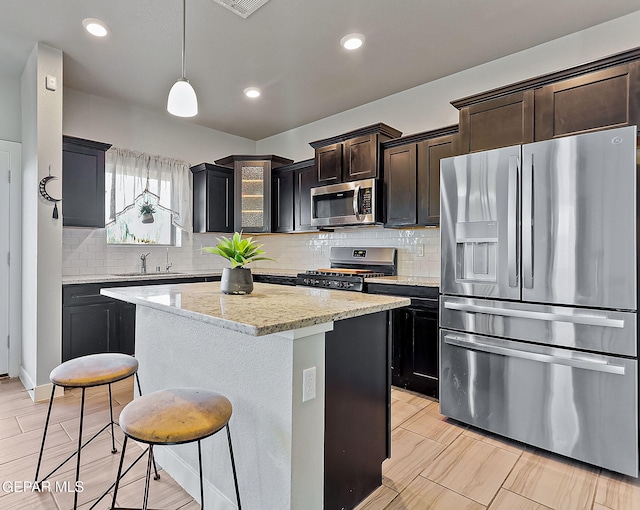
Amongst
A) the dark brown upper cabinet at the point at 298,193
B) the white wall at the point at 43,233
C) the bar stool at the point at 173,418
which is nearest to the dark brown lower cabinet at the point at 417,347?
the dark brown upper cabinet at the point at 298,193

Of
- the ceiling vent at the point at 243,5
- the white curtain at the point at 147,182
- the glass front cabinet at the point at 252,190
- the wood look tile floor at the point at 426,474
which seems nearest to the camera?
the wood look tile floor at the point at 426,474

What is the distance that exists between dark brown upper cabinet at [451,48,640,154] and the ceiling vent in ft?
5.04

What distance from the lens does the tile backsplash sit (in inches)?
151

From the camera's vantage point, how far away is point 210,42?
9.87 ft

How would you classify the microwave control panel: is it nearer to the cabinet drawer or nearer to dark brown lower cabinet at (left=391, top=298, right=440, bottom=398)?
dark brown lower cabinet at (left=391, top=298, right=440, bottom=398)

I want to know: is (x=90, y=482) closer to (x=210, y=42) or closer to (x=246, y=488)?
(x=246, y=488)

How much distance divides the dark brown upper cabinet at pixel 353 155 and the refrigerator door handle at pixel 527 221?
1.62 meters

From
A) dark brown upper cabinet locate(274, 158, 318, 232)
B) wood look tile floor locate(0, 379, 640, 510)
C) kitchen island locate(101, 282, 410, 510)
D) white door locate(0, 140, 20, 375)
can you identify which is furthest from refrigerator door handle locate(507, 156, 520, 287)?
white door locate(0, 140, 20, 375)

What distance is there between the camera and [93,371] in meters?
1.81

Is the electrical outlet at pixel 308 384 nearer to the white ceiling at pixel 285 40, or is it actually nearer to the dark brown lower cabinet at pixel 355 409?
the dark brown lower cabinet at pixel 355 409

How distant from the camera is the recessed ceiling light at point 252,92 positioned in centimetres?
388

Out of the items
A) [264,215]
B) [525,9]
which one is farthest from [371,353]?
[264,215]

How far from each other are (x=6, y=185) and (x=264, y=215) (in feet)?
8.50

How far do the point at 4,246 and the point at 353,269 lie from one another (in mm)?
3400
